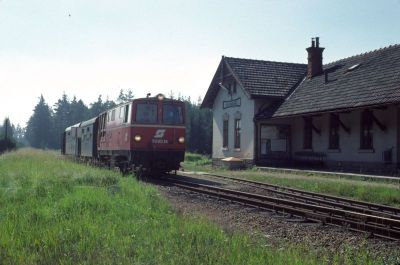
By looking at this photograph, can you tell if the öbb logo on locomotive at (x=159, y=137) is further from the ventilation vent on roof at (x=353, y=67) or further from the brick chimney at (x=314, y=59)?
the brick chimney at (x=314, y=59)

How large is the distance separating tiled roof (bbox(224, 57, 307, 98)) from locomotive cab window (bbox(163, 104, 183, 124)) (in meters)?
8.89

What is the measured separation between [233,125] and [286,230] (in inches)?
842

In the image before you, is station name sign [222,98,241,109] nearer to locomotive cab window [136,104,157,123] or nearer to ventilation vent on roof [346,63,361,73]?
ventilation vent on roof [346,63,361,73]

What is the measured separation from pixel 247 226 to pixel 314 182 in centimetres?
831

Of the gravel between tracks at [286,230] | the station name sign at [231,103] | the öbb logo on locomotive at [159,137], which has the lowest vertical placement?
the gravel between tracks at [286,230]

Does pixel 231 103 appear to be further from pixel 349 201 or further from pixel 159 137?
pixel 349 201

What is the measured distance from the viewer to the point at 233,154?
28.7m

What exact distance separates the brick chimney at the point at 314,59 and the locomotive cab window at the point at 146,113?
42.8 ft

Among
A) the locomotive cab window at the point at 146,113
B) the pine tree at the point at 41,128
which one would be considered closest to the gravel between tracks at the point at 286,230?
the locomotive cab window at the point at 146,113

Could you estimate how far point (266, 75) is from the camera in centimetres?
2814

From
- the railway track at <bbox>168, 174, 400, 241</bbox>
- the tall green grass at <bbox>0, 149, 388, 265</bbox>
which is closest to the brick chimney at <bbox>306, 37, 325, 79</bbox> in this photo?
the railway track at <bbox>168, 174, 400, 241</bbox>

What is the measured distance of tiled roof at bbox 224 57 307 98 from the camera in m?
26.5

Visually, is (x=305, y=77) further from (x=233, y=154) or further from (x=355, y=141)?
(x=355, y=141)

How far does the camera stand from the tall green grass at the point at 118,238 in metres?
5.20
